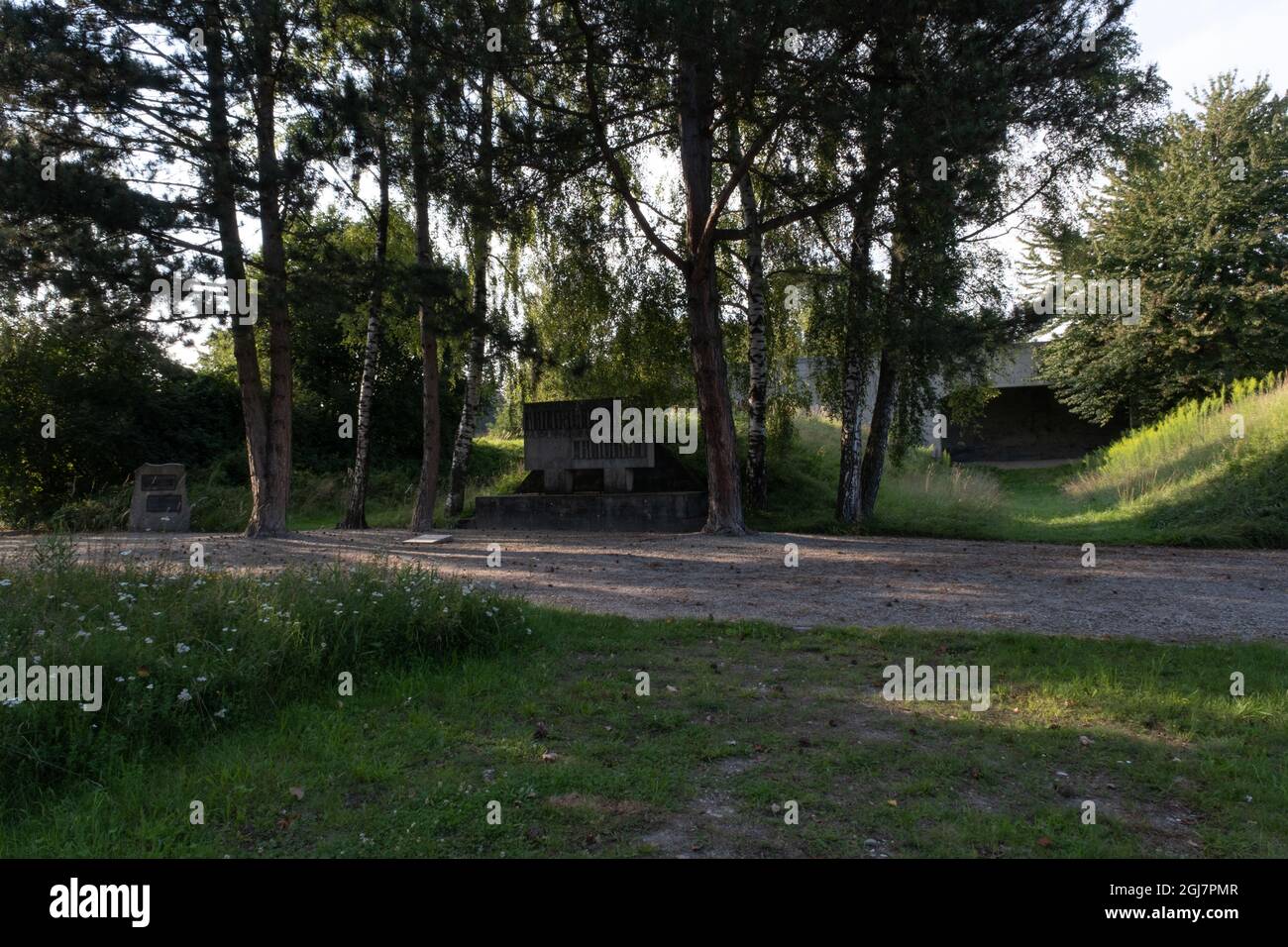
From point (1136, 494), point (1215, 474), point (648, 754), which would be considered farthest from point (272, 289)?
point (1136, 494)

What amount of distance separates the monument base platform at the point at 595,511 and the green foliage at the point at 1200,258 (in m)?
13.2

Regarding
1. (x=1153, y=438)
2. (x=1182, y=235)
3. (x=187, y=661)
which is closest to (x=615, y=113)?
(x=187, y=661)

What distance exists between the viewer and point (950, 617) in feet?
29.0

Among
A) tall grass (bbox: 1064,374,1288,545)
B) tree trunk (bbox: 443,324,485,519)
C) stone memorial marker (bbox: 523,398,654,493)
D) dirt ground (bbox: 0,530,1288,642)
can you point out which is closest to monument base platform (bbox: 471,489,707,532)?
stone memorial marker (bbox: 523,398,654,493)

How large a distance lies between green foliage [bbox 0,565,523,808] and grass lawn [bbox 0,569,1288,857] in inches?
1.2

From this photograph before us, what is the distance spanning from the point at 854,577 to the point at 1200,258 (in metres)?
21.8

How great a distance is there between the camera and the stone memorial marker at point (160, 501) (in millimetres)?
19531

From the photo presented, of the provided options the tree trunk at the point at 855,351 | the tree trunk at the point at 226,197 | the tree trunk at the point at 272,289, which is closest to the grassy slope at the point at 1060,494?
the tree trunk at the point at 855,351

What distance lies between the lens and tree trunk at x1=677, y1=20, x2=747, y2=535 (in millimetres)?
15578

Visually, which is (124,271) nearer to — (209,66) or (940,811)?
(209,66)

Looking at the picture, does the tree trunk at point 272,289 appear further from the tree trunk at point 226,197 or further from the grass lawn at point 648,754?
the grass lawn at point 648,754

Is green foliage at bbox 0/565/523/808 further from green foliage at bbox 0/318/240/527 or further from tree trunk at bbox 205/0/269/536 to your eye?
green foliage at bbox 0/318/240/527

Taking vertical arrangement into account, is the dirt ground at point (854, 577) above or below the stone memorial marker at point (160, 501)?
below

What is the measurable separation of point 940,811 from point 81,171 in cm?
1404
